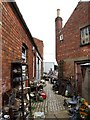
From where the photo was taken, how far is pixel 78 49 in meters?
12.3

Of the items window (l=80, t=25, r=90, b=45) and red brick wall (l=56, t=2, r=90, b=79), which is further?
red brick wall (l=56, t=2, r=90, b=79)

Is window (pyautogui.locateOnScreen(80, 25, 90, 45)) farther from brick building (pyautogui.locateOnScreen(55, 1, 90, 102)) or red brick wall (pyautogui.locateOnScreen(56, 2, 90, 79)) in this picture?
red brick wall (pyautogui.locateOnScreen(56, 2, 90, 79))

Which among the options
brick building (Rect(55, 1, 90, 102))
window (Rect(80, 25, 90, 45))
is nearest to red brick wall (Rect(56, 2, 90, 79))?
brick building (Rect(55, 1, 90, 102))

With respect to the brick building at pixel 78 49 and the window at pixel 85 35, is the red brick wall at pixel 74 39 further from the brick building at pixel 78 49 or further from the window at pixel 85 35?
the window at pixel 85 35

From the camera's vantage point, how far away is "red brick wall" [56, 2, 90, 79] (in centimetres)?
1152

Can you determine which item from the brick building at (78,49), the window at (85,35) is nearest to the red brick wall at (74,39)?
the brick building at (78,49)

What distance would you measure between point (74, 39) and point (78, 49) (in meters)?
1.01

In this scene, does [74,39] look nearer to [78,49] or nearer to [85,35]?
[78,49]

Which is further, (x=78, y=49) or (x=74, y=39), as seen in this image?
(x=74, y=39)

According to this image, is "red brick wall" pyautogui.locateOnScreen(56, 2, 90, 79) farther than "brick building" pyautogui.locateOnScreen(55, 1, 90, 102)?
Yes

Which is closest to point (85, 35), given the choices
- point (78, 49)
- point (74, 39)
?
point (78, 49)

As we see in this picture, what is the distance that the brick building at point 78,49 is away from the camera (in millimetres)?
11242

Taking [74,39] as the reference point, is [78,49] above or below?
below

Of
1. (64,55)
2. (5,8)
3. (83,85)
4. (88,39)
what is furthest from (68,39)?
(5,8)
